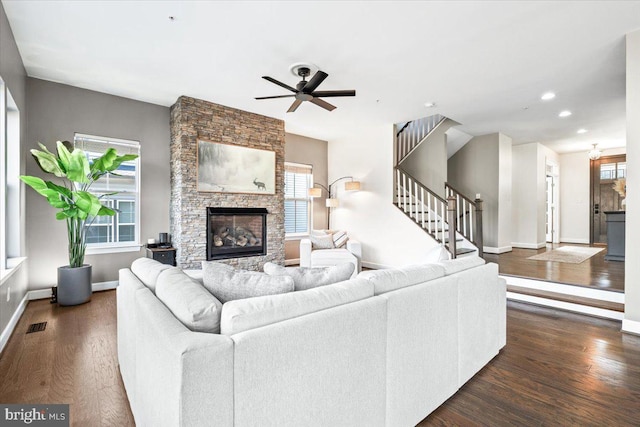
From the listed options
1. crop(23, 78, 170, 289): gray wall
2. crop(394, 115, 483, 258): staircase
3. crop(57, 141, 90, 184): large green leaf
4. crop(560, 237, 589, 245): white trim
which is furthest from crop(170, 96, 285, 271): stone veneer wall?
crop(560, 237, 589, 245): white trim

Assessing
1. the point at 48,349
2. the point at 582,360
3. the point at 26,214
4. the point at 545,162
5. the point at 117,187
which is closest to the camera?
Result: the point at 582,360

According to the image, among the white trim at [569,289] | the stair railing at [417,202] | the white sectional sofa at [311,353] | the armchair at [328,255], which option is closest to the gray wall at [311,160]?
the armchair at [328,255]

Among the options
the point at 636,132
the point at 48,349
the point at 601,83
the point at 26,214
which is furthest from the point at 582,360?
the point at 26,214

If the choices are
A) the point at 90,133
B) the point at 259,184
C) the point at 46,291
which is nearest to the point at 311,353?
the point at 259,184

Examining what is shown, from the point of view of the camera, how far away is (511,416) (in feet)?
5.86

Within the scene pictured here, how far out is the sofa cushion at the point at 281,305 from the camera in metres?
1.12

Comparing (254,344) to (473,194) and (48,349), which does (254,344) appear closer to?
(48,349)

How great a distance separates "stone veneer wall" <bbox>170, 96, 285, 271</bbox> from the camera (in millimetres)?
4680

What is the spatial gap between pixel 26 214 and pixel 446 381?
518cm

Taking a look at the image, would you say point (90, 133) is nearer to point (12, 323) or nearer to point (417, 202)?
point (12, 323)

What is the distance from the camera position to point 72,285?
3.80m

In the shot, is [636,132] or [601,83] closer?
[636,132]

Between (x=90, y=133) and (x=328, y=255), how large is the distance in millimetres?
4020

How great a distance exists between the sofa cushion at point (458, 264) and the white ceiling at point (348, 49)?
214 cm
